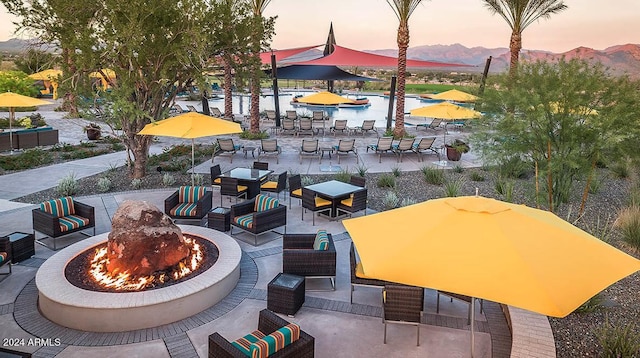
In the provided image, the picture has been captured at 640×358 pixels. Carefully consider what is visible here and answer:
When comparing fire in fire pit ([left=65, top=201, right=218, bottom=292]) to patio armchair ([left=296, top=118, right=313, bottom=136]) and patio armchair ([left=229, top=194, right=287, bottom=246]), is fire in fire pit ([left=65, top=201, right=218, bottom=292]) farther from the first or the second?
patio armchair ([left=296, top=118, right=313, bottom=136])

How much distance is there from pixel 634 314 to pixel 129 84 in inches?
462

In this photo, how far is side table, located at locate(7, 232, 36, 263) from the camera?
7.10 metres

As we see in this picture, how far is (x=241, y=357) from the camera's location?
4047 mm

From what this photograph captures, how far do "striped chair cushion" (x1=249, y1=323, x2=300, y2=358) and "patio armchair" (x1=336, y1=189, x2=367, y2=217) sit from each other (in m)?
5.30

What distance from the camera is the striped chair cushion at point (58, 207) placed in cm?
806

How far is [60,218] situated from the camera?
8148mm

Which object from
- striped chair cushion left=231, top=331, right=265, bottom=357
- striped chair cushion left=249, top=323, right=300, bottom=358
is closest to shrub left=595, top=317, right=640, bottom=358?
striped chair cushion left=249, top=323, right=300, bottom=358

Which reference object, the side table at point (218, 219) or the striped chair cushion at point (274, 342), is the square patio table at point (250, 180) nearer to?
the side table at point (218, 219)

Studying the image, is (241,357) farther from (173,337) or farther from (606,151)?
(606,151)

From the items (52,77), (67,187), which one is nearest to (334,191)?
(67,187)

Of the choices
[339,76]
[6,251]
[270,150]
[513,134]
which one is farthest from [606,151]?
[339,76]

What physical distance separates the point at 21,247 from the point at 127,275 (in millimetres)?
2508

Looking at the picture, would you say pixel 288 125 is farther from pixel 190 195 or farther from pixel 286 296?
pixel 286 296

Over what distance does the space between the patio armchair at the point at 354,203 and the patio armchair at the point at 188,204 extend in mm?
2946
